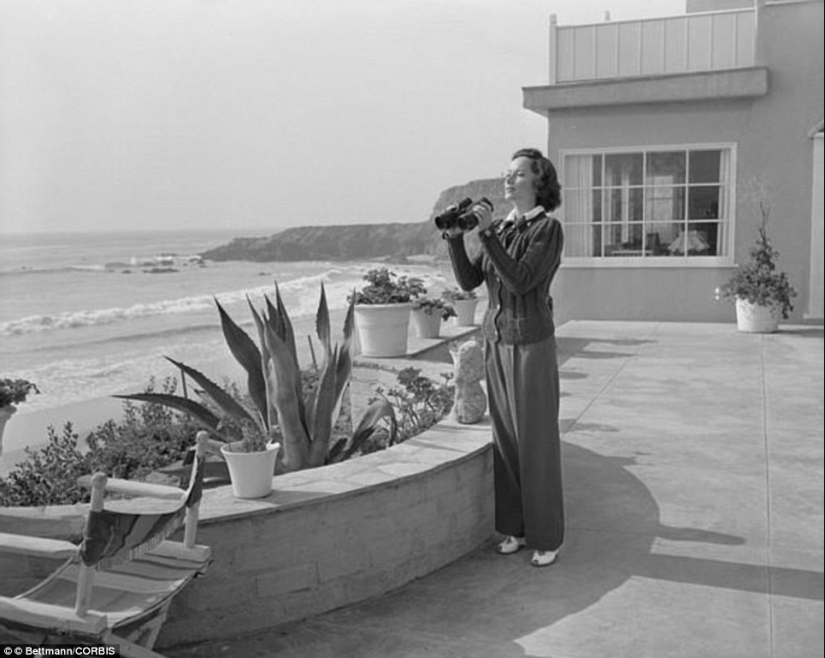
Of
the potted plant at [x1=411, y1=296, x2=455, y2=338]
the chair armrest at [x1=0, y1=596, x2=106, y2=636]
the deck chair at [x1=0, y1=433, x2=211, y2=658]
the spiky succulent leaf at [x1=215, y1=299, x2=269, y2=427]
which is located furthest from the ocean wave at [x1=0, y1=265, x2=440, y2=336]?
the chair armrest at [x1=0, y1=596, x2=106, y2=636]

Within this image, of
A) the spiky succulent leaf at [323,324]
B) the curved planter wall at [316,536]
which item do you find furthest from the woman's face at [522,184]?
the spiky succulent leaf at [323,324]

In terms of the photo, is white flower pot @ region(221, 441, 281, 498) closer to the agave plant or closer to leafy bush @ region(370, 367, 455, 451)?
the agave plant

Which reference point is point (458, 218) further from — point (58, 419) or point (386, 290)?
point (58, 419)

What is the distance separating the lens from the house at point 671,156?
10.6m

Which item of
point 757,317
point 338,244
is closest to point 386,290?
point 757,317

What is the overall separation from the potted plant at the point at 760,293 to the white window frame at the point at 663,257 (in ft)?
2.72

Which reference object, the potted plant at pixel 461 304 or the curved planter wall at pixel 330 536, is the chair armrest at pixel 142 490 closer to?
the curved planter wall at pixel 330 536

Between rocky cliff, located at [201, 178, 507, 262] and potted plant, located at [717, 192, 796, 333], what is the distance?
48.0 ft

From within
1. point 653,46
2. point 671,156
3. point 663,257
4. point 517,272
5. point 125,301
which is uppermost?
point 653,46

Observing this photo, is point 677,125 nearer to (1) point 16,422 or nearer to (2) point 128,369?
(1) point 16,422

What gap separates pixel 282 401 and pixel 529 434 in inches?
38.5

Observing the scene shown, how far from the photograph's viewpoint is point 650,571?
3.38m

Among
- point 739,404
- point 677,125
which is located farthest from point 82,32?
point 739,404

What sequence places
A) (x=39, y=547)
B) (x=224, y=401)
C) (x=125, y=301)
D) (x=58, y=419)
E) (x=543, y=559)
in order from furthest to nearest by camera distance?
1. (x=125, y=301)
2. (x=58, y=419)
3. (x=224, y=401)
4. (x=543, y=559)
5. (x=39, y=547)
